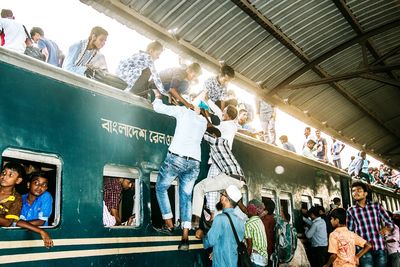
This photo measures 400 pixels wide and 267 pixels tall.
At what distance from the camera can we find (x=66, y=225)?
333cm

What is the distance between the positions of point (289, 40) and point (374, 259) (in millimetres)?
6234

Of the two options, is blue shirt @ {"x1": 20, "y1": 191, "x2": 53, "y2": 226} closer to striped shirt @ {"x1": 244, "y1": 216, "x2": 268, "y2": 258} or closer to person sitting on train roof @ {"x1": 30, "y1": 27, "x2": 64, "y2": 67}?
person sitting on train roof @ {"x1": 30, "y1": 27, "x2": 64, "y2": 67}

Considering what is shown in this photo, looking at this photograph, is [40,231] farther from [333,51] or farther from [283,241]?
[333,51]

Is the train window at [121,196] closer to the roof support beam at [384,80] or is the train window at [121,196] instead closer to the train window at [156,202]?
the train window at [156,202]

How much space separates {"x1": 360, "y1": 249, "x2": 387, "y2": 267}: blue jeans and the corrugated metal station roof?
5.08 metres

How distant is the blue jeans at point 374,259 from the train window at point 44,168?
3.73 meters

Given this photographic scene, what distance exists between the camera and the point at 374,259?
16.7 ft

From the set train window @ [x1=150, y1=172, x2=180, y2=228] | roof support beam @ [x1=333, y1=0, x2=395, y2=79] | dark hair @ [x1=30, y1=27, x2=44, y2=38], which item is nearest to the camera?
train window @ [x1=150, y1=172, x2=180, y2=228]

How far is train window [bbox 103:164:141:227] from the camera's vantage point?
398cm

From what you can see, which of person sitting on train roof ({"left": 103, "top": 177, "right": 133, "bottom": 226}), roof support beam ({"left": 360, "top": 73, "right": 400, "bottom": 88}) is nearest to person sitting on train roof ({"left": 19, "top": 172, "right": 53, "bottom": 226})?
person sitting on train roof ({"left": 103, "top": 177, "right": 133, "bottom": 226})

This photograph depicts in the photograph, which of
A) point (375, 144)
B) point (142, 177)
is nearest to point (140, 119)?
point (142, 177)

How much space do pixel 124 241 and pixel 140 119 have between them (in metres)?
1.28

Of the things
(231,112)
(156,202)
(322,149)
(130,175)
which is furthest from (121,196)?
(322,149)

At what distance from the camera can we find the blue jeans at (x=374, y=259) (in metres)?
5.02
